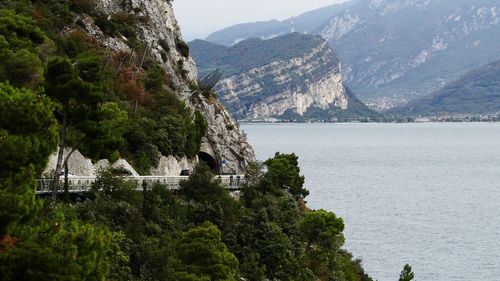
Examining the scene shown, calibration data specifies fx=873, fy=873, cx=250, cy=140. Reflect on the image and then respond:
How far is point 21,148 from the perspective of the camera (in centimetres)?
2353

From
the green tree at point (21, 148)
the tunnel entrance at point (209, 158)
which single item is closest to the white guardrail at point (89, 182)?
the tunnel entrance at point (209, 158)

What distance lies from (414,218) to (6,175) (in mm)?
86843

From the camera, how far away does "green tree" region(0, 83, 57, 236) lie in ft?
72.9

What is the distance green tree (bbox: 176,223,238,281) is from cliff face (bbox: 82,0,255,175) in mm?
26607

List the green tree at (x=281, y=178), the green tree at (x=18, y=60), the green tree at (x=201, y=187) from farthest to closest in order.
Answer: the green tree at (x=281, y=178) < the green tree at (x=201, y=187) < the green tree at (x=18, y=60)

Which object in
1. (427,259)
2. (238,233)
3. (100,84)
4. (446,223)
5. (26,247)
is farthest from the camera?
(446,223)

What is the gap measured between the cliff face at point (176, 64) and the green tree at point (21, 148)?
3888cm

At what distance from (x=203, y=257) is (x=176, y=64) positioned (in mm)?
46256

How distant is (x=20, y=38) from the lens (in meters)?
55.5

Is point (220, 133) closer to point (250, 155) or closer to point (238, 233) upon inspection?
point (250, 155)

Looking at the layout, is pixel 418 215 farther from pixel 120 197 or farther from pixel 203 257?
pixel 203 257

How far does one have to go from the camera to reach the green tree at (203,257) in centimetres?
3681

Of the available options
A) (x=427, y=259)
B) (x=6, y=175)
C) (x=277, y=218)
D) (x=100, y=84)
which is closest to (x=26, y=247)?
(x=6, y=175)

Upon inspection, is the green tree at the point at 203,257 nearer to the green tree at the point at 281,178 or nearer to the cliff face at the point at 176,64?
the green tree at the point at 281,178
